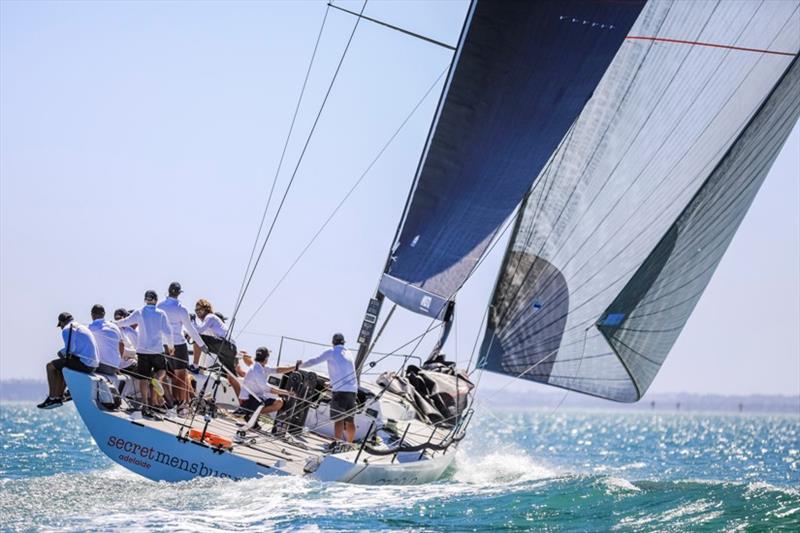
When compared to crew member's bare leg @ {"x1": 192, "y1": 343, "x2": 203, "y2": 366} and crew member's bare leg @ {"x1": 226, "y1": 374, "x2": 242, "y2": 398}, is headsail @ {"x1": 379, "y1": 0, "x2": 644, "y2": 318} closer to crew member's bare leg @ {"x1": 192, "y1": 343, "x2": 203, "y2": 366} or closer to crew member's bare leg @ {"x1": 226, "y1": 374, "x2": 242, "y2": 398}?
crew member's bare leg @ {"x1": 226, "y1": 374, "x2": 242, "y2": 398}

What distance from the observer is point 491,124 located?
568 inches

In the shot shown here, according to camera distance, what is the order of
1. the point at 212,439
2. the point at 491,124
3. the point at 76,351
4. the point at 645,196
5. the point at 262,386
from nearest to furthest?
the point at 212,439, the point at 76,351, the point at 262,386, the point at 491,124, the point at 645,196

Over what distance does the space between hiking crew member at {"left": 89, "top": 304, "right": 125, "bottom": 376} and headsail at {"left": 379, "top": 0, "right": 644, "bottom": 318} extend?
12.2 feet

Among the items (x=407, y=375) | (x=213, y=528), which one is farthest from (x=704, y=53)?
(x=213, y=528)

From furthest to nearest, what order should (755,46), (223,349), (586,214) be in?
(586,214) < (755,46) < (223,349)

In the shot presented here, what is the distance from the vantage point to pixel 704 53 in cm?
1644

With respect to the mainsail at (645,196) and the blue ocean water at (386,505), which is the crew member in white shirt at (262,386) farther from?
the mainsail at (645,196)

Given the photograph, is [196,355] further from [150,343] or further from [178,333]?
[150,343]

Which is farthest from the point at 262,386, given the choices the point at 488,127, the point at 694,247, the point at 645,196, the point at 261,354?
the point at 694,247

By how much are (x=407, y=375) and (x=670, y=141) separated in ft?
17.3

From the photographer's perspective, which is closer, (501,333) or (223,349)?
(223,349)

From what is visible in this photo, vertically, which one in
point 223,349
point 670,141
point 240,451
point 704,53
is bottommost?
point 240,451

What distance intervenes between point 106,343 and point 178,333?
3.30 feet

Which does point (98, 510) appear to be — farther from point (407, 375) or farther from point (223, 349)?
point (407, 375)
